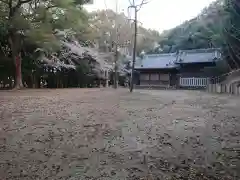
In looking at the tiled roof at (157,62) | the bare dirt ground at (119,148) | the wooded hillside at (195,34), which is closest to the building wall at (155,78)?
the tiled roof at (157,62)

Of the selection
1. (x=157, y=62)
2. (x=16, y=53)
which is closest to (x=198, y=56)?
(x=157, y=62)

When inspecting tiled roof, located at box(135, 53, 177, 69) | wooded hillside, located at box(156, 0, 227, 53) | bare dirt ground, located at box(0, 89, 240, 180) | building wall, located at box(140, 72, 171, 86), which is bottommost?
bare dirt ground, located at box(0, 89, 240, 180)

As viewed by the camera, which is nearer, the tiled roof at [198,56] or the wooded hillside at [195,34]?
the wooded hillside at [195,34]

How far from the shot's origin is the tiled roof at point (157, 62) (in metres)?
34.6

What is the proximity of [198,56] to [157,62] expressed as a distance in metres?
4.97

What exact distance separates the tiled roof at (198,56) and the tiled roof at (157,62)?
1.01 meters

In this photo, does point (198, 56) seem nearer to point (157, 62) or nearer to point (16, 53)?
point (157, 62)

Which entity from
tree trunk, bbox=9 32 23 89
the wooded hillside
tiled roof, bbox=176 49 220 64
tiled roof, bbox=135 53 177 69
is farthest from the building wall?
tree trunk, bbox=9 32 23 89

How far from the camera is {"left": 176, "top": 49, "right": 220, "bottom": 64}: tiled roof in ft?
104

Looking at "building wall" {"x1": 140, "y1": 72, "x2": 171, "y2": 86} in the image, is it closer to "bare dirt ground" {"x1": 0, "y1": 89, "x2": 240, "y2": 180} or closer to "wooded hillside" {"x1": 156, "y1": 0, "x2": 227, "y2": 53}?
"wooded hillside" {"x1": 156, "y1": 0, "x2": 227, "y2": 53}

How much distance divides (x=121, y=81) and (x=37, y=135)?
1197 inches

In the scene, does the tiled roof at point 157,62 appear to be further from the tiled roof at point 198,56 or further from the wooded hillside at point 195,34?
the wooded hillside at point 195,34

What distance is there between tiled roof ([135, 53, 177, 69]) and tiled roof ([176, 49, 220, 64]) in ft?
3.32

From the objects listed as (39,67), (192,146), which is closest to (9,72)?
(39,67)
